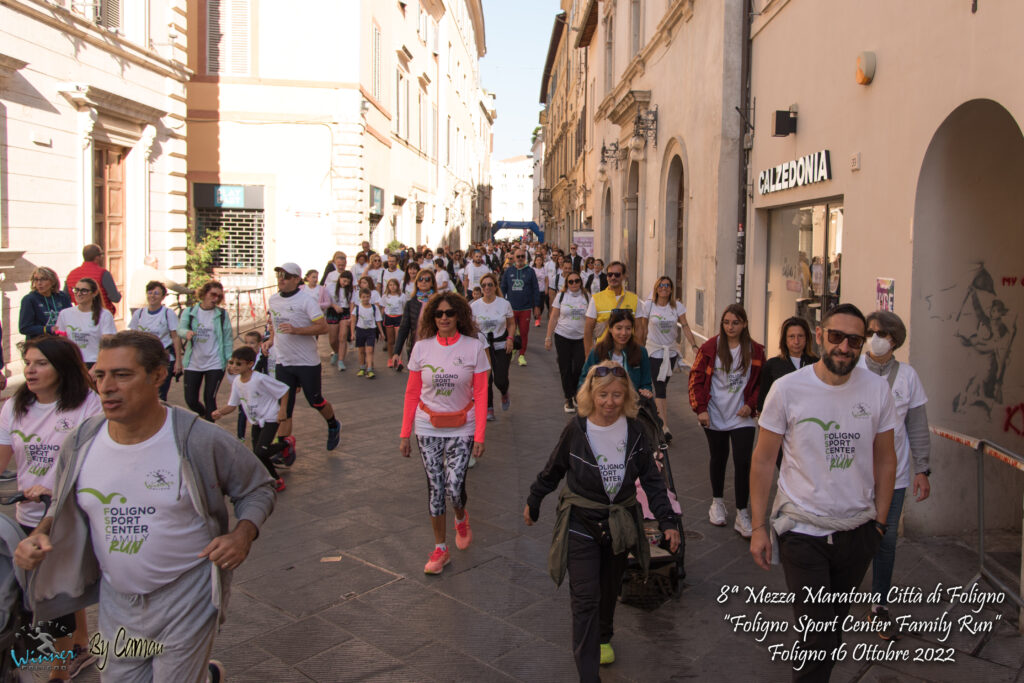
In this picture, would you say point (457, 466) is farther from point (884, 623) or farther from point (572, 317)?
point (572, 317)

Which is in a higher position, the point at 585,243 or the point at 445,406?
the point at 585,243

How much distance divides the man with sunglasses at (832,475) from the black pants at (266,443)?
4.99m

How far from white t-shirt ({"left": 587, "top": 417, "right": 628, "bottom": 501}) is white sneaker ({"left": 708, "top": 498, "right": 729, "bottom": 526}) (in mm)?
2588

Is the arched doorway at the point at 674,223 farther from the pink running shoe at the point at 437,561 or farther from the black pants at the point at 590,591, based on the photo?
the black pants at the point at 590,591

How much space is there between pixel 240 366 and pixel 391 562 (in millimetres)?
2872

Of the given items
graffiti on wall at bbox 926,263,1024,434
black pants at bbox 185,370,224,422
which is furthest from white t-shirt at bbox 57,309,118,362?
graffiti on wall at bbox 926,263,1024,434

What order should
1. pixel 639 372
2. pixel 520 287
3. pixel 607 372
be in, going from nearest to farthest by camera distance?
pixel 607 372
pixel 639 372
pixel 520 287

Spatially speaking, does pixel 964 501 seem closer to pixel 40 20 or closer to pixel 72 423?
pixel 72 423

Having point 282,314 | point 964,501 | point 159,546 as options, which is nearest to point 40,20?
point 282,314

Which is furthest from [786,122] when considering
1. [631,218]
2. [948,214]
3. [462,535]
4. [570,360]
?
[631,218]

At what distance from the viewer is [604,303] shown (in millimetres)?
9531

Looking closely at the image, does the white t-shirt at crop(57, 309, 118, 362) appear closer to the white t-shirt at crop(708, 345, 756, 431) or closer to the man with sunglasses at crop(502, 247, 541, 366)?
the white t-shirt at crop(708, 345, 756, 431)

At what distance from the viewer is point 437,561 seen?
5566mm

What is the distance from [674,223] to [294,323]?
10319mm
